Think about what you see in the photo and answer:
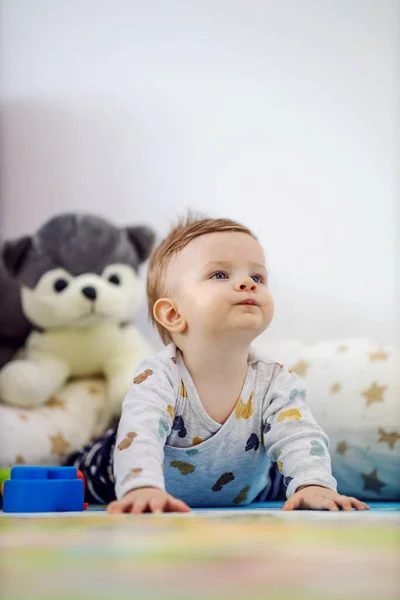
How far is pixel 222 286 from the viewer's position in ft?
2.90

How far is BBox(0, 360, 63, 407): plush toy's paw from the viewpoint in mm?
1327

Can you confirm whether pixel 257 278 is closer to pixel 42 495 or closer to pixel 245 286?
pixel 245 286

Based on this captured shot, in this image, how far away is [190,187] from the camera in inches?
61.8

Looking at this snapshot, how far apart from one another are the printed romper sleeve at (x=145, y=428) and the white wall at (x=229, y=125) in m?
0.50

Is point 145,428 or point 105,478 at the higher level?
point 145,428

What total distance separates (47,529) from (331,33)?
4.02 ft

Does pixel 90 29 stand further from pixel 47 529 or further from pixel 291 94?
pixel 47 529

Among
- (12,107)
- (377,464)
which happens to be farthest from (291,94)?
(377,464)

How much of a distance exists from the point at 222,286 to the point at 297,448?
20 centimetres

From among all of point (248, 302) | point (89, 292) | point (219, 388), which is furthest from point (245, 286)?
point (89, 292)

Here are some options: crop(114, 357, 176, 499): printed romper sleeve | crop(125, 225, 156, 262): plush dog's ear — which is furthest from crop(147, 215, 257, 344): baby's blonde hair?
crop(125, 225, 156, 262): plush dog's ear

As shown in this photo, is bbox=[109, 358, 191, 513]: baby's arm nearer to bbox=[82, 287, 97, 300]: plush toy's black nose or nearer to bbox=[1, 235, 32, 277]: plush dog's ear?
bbox=[82, 287, 97, 300]: plush toy's black nose

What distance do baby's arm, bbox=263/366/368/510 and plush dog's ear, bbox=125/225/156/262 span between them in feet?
1.94

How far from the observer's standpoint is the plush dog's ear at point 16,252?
143 centimetres
